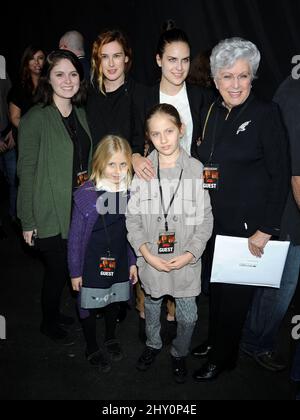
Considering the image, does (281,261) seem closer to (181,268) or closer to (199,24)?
(181,268)

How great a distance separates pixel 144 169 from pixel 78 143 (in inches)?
18.0

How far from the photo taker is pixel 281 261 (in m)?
1.96

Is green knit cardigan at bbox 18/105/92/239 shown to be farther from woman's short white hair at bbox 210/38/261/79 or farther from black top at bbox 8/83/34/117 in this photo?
black top at bbox 8/83/34/117

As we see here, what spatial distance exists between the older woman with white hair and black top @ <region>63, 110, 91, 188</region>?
671 mm

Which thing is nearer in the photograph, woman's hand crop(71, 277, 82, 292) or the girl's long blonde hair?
the girl's long blonde hair

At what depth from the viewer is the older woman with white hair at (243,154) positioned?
5.87 ft

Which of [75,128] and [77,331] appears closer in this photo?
[75,128]

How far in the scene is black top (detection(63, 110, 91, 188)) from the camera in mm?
2189

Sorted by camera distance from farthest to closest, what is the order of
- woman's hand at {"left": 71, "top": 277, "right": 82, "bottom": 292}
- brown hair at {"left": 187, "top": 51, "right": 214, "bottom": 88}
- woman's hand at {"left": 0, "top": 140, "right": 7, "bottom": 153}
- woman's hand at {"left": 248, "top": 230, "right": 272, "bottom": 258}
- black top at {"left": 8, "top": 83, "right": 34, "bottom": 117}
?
woman's hand at {"left": 0, "top": 140, "right": 7, "bottom": 153}
black top at {"left": 8, "top": 83, "right": 34, "bottom": 117}
brown hair at {"left": 187, "top": 51, "right": 214, "bottom": 88}
woman's hand at {"left": 71, "top": 277, "right": 82, "bottom": 292}
woman's hand at {"left": 248, "top": 230, "right": 272, "bottom": 258}

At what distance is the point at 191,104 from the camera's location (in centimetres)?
223

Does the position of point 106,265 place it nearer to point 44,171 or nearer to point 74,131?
point 44,171

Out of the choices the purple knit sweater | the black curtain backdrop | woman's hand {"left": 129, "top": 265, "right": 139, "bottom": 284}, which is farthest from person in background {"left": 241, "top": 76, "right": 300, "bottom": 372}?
the black curtain backdrop
